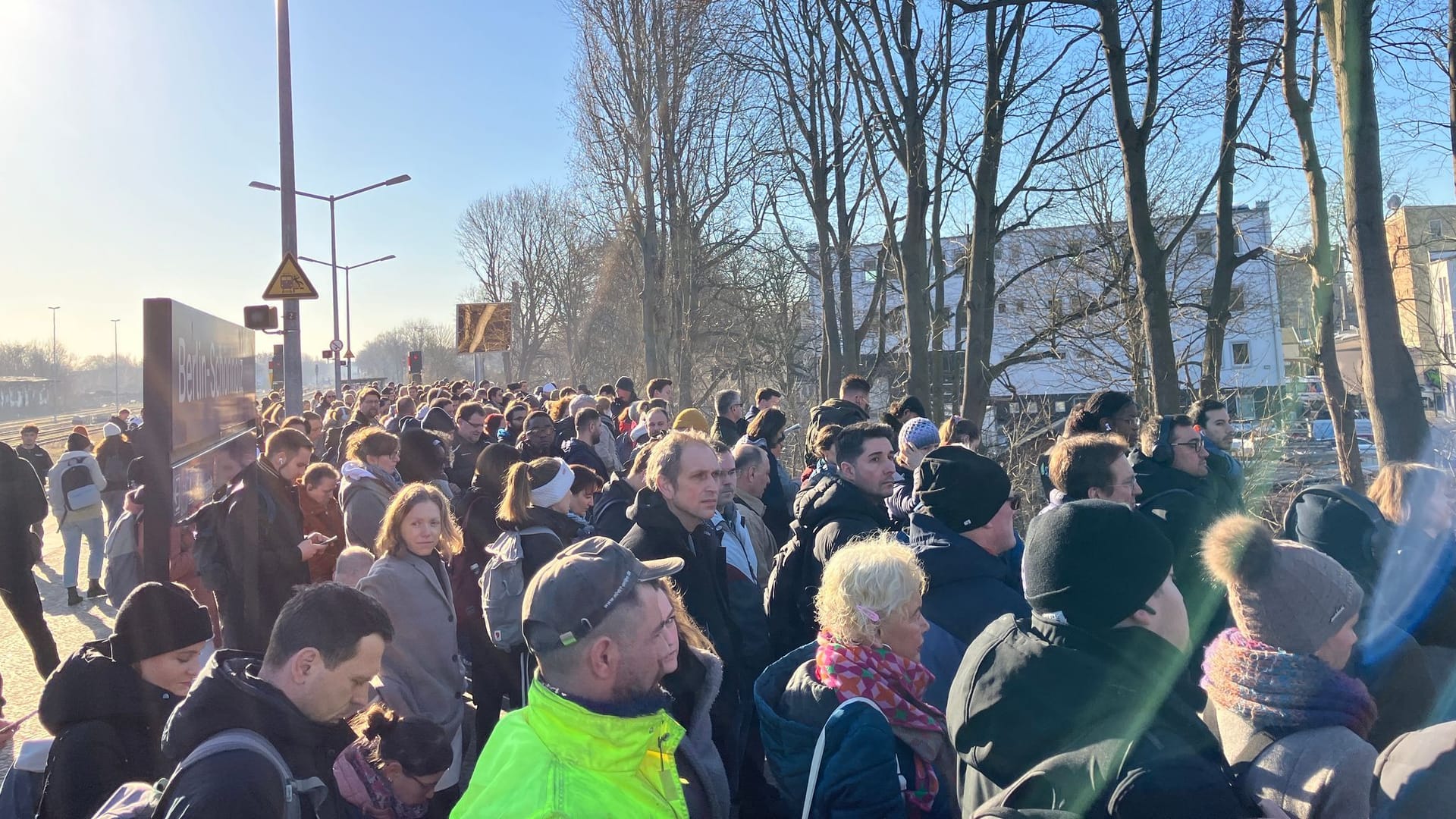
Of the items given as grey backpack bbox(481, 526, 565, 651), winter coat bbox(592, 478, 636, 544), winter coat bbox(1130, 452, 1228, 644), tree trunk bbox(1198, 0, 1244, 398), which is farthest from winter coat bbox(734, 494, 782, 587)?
tree trunk bbox(1198, 0, 1244, 398)

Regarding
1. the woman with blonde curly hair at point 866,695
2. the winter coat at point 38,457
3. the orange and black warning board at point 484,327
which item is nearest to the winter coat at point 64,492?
the winter coat at point 38,457

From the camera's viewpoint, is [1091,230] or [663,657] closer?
[663,657]

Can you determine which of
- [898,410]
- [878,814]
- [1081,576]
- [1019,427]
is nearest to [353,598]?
[878,814]

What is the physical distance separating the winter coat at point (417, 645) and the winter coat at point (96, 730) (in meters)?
1.32

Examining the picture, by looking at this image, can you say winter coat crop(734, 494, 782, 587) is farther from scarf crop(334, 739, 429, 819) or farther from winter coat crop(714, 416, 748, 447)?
winter coat crop(714, 416, 748, 447)

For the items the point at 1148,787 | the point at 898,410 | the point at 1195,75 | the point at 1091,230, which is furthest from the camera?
the point at 1091,230

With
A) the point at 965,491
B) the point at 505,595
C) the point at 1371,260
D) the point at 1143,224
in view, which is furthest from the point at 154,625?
the point at 1143,224

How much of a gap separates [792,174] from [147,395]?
1755 centimetres

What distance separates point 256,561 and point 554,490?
1726 millimetres

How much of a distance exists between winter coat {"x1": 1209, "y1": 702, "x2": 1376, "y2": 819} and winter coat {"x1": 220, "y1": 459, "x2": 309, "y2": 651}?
4605mm

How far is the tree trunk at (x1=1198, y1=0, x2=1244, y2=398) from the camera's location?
11383 mm

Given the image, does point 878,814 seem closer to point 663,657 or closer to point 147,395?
point 663,657

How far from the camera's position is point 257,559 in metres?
5.08

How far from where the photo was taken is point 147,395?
14.4 feet
